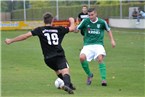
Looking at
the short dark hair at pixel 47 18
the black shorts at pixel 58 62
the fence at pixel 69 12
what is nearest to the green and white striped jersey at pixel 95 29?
the black shorts at pixel 58 62

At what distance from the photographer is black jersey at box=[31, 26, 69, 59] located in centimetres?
1077

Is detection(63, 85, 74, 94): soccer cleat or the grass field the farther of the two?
the grass field

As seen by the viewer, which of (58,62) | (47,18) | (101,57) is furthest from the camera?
(101,57)

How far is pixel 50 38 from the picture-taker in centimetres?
1078

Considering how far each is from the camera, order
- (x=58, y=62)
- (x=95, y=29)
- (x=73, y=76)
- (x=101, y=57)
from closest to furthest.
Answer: (x=58, y=62) < (x=101, y=57) < (x=95, y=29) < (x=73, y=76)

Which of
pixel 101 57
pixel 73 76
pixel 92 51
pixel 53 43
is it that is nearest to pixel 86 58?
pixel 92 51

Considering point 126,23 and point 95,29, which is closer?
point 95,29

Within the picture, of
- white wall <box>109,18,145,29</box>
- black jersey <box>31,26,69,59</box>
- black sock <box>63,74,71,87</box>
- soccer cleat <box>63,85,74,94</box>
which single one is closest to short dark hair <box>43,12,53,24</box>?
black jersey <box>31,26,69,59</box>

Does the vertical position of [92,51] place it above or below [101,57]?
above

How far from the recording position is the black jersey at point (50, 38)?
10773mm

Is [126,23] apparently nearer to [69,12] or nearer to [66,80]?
[69,12]

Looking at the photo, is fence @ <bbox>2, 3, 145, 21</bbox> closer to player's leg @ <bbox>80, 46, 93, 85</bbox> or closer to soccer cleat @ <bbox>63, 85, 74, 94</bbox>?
player's leg @ <bbox>80, 46, 93, 85</bbox>

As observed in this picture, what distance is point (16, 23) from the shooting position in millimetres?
45531

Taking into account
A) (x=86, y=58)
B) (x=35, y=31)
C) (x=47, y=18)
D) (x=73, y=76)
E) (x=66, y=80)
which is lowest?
(x=73, y=76)
